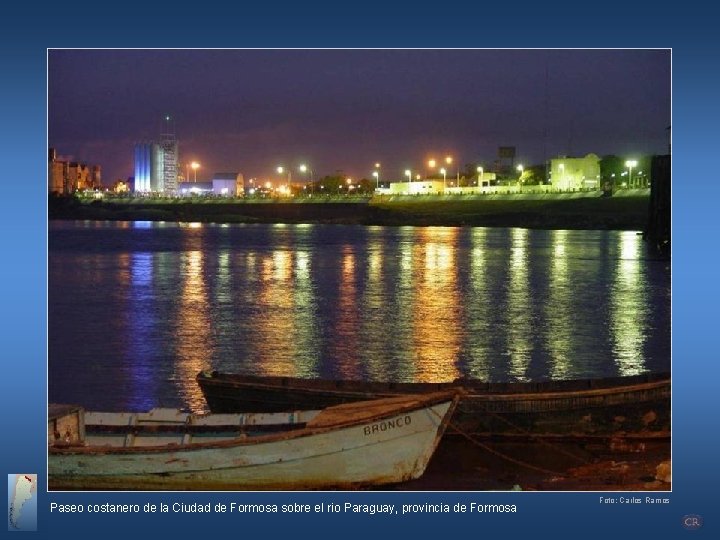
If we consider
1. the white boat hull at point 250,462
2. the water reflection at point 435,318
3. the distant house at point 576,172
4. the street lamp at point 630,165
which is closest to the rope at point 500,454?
the white boat hull at point 250,462

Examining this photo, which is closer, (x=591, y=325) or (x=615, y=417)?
(x=615, y=417)

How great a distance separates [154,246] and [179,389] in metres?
18.9

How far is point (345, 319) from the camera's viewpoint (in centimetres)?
1089

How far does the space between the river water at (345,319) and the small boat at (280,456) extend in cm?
172

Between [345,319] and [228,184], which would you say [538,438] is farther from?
[228,184]

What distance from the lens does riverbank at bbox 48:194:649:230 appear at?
3584 centimetres

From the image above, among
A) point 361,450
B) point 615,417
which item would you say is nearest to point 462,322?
point 615,417

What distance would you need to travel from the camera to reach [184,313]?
37.8ft

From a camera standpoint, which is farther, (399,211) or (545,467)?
(399,211)

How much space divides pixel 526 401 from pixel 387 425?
40.4 inches

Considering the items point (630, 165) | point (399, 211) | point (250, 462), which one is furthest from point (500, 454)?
point (399, 211)

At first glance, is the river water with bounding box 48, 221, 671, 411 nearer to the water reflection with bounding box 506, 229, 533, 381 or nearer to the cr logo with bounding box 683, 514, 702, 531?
the water reflection with bounding box 506, 229, 533, 381

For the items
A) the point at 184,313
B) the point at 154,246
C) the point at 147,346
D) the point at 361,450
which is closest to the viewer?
the point at 361,450

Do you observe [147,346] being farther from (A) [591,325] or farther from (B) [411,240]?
(B) [411,240]
